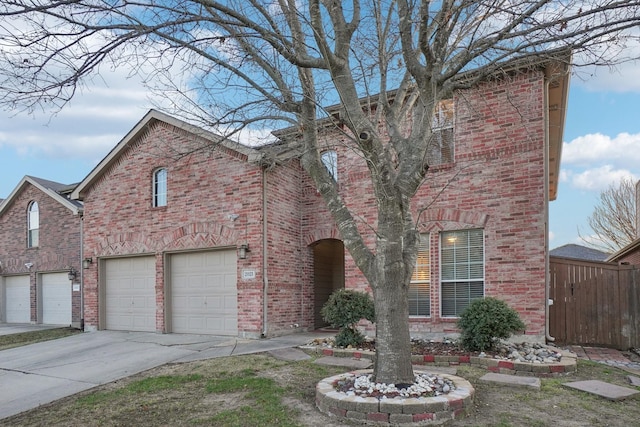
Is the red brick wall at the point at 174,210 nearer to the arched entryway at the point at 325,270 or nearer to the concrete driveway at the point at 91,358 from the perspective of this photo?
the concrete driveway at the point at 91,358

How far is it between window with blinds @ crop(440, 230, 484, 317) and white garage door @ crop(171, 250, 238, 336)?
513 centimetres

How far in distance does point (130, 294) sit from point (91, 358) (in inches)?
164

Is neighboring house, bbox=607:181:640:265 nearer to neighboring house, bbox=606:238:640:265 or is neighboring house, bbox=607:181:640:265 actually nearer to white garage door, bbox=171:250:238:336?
neighboring house, bbox=606:238:640:265

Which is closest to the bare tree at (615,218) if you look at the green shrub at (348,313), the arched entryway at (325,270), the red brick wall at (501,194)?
the arched entryway at (325,270)

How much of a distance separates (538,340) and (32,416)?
8782 millimetres

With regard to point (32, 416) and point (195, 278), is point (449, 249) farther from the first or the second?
point (32, 416)

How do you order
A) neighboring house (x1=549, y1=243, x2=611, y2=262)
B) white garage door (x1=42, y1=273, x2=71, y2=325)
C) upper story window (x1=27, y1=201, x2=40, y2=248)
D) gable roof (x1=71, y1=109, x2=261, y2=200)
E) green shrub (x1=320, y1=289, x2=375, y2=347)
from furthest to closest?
neighboring house (x1=549, y1=243, x2=611, y2=262)
upper story window (x1=27, y1=201, x2=40, y2=248)
white garage door (x1=42, y1=273, x2=71, y2=325)
gable roof (x1=71, y1=109, x2=261, y2=200)
green shrub (x1=320, y1=289, x2=375, y2=347)

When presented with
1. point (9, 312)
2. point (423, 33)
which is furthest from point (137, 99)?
point (9, 312)

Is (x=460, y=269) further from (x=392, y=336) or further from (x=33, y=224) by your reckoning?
(x=33, y=224)

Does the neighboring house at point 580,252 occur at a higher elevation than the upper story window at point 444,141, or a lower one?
lower

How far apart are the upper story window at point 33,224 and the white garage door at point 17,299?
1425mm

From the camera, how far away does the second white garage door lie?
18.0 meters

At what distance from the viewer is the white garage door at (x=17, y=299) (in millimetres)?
18031

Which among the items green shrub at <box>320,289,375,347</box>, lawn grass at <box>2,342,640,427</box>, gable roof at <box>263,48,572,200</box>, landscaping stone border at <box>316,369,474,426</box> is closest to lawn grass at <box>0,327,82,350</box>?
lawn grass at <box>2,342,640,427</box>
